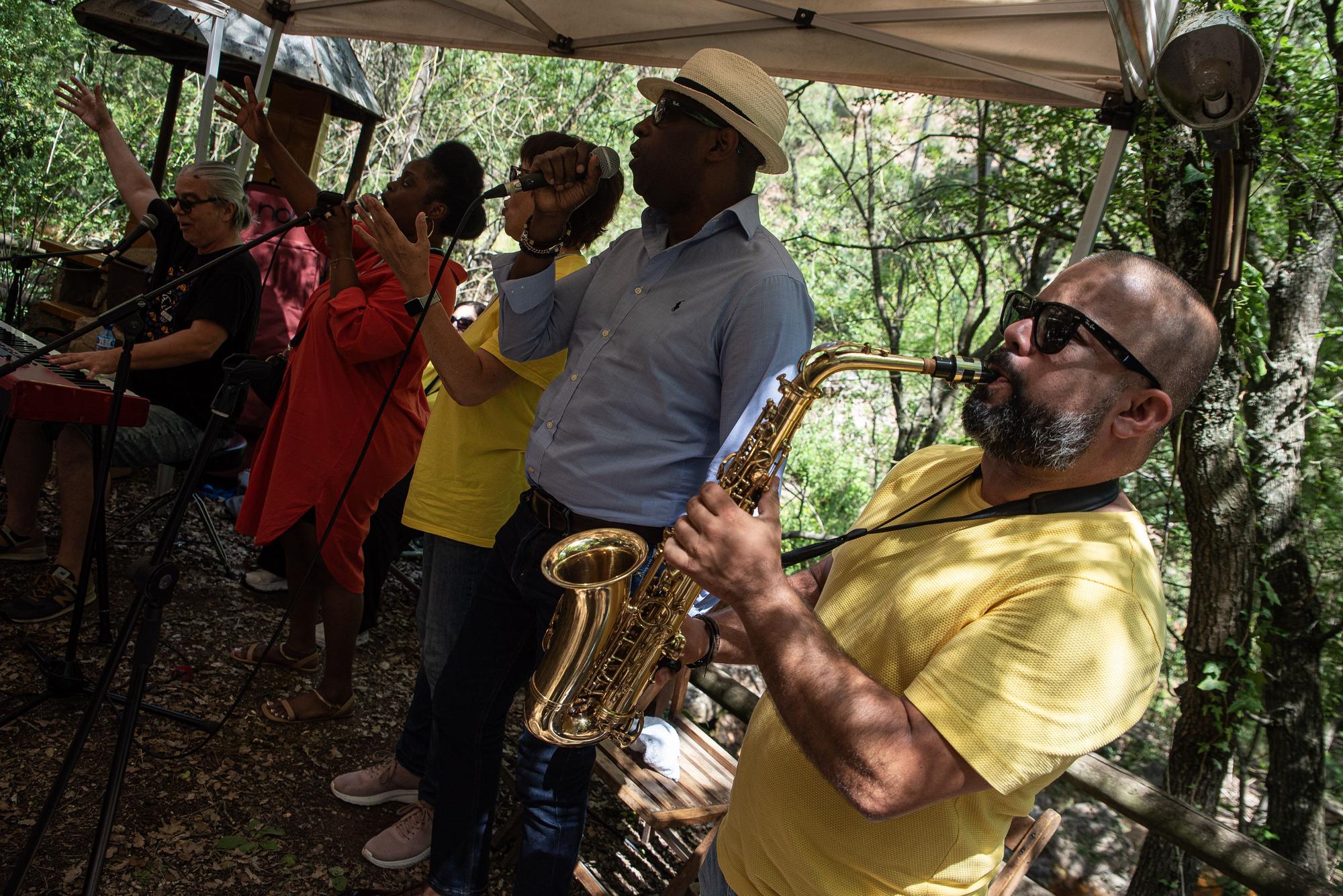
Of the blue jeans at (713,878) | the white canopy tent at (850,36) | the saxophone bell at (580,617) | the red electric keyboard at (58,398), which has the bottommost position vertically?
the blue jeans at (713,878)

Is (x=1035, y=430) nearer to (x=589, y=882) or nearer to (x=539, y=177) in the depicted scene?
(x=539, y=177)

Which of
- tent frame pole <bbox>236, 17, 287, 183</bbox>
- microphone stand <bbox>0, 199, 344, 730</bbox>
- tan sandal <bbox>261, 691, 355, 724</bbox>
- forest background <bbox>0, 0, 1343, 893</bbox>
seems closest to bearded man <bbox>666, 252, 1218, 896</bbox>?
forest background <bbox>0, 0, 1343, 893</bbox>

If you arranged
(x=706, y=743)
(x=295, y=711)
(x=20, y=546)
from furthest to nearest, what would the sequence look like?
(x=20, y=546)
(x=295, y=711)
(x=706, y=743)

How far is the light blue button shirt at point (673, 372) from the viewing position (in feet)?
7.06

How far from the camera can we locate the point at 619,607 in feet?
6.53

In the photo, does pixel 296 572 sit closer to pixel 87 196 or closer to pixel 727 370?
pixel 727 370

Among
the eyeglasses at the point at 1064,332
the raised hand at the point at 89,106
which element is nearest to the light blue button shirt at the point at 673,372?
the eyeglasses at the point at 1064,332

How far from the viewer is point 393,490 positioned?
4473 mm

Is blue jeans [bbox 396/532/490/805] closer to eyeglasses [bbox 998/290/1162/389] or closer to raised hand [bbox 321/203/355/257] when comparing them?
raised hand [bbox 321/203/355/257]

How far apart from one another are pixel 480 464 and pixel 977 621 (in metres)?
1.82

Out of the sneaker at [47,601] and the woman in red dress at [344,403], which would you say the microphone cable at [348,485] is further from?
the sneaker at [47,601]

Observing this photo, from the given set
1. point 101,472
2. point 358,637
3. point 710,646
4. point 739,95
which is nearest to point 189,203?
point 101,472

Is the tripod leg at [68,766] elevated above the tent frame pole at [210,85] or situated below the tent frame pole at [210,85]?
below

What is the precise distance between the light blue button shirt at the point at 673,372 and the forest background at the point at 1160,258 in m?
0.22
